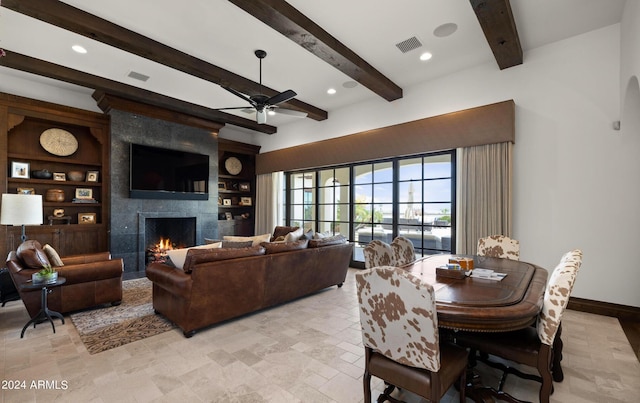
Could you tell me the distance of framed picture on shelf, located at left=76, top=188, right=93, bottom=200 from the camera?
5.30m

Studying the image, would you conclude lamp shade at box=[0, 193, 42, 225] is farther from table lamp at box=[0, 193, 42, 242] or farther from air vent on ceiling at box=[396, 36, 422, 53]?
air vent on ceiling at box=[396, 36, 422, 53]

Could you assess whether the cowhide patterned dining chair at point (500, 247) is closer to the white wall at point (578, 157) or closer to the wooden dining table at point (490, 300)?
the wooden dining table at point (490, 300)

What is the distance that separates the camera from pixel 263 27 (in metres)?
3.43

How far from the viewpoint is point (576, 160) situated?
369 cm

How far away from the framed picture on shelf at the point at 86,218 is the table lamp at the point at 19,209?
6.42 feet

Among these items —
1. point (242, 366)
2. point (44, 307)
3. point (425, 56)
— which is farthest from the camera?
point (425, 56)

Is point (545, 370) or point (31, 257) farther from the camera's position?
point (31, 257)

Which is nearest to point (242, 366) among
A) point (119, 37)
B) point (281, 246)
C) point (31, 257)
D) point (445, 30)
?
point (281, 246)

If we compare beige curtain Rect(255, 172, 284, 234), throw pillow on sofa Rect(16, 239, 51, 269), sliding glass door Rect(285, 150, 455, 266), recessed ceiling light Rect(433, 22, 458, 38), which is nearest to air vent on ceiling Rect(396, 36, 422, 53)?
recessed ceiling light Rect(433, 22, 458, 38)

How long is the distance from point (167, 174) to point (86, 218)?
1571mm

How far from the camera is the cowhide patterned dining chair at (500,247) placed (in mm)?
3258

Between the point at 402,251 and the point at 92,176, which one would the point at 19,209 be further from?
the point at 402,251

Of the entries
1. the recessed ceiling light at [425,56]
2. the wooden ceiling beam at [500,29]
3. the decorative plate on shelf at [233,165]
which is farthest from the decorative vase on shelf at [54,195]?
the wooden ceiling beam at [500,29]

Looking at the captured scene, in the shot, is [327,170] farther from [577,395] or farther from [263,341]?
[577,395]
